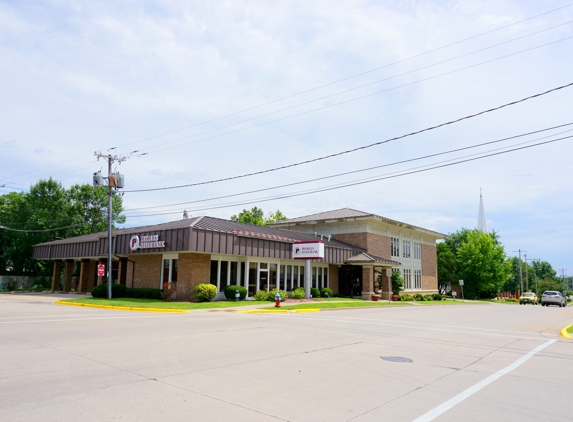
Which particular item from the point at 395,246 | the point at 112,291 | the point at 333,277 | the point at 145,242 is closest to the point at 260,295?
the point at 145,242

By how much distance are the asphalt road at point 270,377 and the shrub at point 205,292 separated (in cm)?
1367

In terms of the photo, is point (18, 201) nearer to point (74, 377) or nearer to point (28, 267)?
point (28, 267)

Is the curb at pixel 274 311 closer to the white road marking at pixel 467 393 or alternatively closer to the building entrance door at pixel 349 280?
the white road marking at pixel 467 393

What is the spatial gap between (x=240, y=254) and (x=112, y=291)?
9.51m

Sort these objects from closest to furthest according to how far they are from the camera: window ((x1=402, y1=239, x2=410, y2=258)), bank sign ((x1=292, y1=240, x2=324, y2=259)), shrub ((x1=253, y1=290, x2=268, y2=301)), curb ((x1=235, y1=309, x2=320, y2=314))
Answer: curb ((x1=235, y1=309, x2=320, y2=314)) → shrub ((x1=253, y1=290, x2=268, y2=301)) → bank sign ((x1=292, y1=240, x2=324, y2=259)) → window ((x1=402, y1=239, x2=410, y2=258))

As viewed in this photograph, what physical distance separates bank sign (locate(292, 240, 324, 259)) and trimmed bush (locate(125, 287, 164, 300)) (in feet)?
33.2

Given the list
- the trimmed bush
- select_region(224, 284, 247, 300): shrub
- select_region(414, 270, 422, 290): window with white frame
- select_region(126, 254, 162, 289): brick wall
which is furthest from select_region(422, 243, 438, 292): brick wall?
the trimmed bush

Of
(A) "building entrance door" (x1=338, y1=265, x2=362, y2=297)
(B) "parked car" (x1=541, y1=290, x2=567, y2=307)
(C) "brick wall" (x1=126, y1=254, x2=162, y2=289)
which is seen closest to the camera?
(C) "brick wall" (x1=126, y1=254, x2=162, y2=289)

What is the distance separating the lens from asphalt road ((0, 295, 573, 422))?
550 centimetres

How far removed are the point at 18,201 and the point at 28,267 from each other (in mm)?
8299

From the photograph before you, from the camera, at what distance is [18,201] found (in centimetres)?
5231

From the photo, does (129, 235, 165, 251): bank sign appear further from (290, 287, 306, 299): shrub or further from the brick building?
(290, 287, 306, 299): shrub

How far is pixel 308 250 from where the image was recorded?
3284 centimetres

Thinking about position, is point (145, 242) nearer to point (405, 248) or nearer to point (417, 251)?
point (405, 248)
